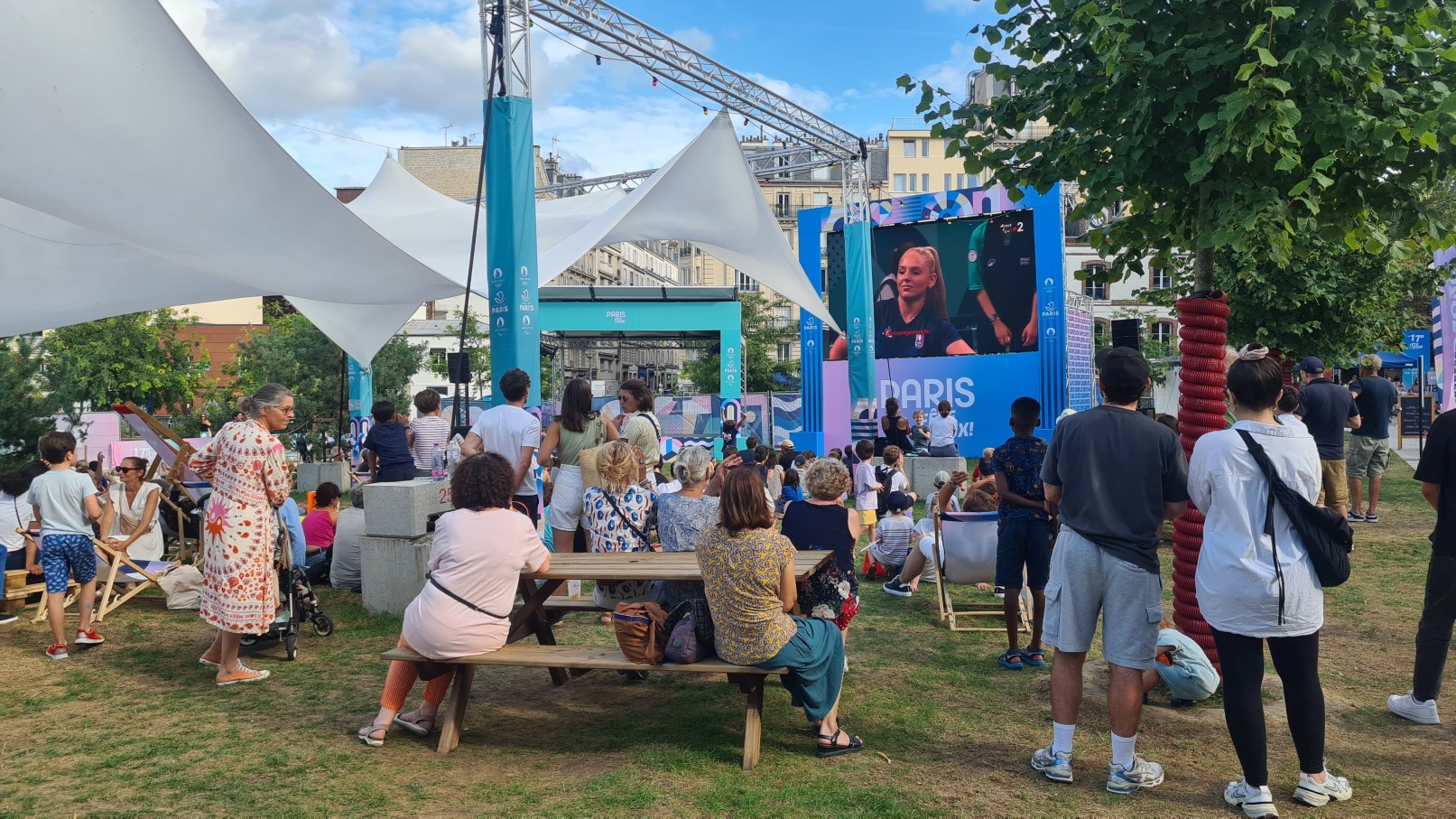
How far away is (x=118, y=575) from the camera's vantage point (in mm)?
7422

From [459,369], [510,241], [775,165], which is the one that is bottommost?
[459,369]

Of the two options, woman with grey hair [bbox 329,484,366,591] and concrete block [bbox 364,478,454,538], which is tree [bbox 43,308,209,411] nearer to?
woman with grey hair [bbox 329,484,366,591]

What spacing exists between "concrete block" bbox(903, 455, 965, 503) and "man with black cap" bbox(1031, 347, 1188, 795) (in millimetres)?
9222

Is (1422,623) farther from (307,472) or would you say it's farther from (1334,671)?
(307,472)

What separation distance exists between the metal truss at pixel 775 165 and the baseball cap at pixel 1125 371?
1260 centimetres

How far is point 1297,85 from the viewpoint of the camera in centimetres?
390

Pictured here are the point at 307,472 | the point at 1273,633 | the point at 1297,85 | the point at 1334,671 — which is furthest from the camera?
the point at 307,472

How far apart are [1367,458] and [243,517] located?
10.6 m

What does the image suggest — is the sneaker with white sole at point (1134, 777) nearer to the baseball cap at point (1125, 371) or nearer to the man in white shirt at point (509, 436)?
the baseball cap at point (1125, 371)

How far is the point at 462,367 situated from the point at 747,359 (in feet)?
118

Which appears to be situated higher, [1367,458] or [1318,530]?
[1318,530]

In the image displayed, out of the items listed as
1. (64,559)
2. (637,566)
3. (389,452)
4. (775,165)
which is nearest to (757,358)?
(775,165)

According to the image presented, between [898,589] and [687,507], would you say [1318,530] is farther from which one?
[898,589]

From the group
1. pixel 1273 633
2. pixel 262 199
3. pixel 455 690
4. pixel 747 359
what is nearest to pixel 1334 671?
pixel 1273 633
